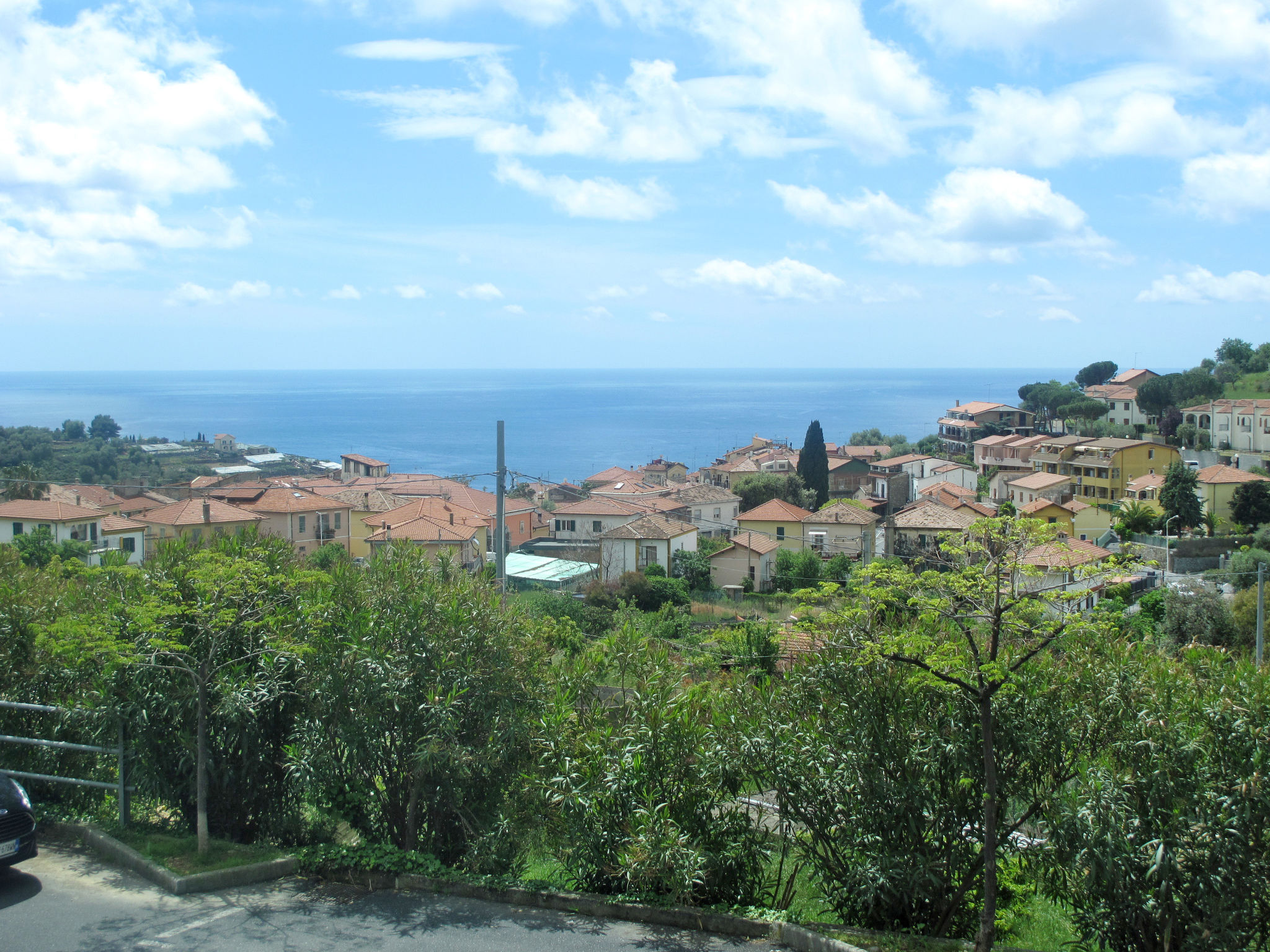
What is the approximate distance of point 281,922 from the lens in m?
5.64

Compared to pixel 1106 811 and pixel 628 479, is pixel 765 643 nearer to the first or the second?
pixel 1106 811

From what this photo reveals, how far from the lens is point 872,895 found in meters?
6.10

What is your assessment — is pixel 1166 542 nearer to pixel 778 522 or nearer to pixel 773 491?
pixel 778 522

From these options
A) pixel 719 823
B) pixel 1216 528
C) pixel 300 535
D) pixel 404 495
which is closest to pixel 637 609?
pixel 300 535

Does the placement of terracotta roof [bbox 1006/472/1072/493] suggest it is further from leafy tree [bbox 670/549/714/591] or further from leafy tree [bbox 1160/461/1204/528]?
leafy tree [bbox 670/549/714/591]

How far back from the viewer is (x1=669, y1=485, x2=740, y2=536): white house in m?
53.2

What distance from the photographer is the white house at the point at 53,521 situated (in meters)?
41.0

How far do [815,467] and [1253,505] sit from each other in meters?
23.3

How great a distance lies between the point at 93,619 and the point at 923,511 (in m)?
44.9

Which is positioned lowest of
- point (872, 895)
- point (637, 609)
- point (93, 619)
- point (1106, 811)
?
point (637, 609)

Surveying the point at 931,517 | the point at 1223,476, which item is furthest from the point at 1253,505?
the point at 931,517

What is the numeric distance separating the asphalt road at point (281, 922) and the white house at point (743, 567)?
1386 inches

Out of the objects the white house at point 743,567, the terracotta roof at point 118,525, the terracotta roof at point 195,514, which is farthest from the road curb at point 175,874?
the terracotta roof at point 118,525

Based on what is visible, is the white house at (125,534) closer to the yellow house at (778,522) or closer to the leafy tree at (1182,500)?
the yellow house at (778,522)
